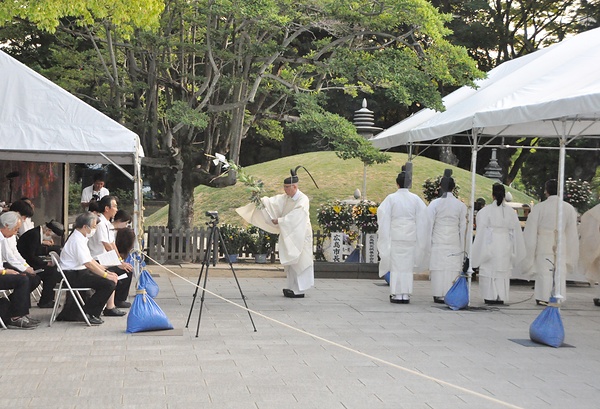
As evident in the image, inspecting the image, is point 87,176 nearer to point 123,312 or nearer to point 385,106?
point 385,106

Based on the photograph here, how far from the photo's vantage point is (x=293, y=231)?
1251 cm

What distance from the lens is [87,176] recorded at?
35750 mm

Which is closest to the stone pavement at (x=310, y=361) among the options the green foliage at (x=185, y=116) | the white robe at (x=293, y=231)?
the white robe at (x=293, y=231)

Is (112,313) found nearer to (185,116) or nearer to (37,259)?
(37,259)

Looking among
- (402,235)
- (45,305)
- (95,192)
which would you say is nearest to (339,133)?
(402,235)

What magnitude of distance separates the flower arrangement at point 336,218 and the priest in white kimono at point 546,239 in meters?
4.84

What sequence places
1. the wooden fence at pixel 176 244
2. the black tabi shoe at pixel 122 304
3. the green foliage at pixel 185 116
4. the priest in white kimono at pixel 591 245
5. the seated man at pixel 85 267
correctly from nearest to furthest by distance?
the seated man at pixel 85 267, the black tabi shoe at pixel 122 304, the priest in white kimono at pixel 591 245, the green foliage at pixel 185 116, the wooden fence at pixel 176 244

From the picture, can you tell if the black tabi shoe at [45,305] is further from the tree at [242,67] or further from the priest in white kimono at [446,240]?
the priest in white kimono at [446,240]

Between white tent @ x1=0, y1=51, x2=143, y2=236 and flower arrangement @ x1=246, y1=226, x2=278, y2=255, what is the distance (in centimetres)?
641

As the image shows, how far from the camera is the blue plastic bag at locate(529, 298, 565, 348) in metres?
8.85

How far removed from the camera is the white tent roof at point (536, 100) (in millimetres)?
9125

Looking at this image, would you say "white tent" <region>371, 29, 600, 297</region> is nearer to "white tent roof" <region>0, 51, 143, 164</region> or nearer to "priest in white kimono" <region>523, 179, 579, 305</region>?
"priest in white kimono" <region>523, 179, 579, 305</region>

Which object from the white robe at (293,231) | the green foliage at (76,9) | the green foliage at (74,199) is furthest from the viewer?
the green foliage at (74,199)

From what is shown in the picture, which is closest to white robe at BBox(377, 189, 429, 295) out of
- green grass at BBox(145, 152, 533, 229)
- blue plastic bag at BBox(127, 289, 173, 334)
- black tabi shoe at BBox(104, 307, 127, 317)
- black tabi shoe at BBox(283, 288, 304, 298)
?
black tabi shoe at BBox(283, 288, 304, 298)
